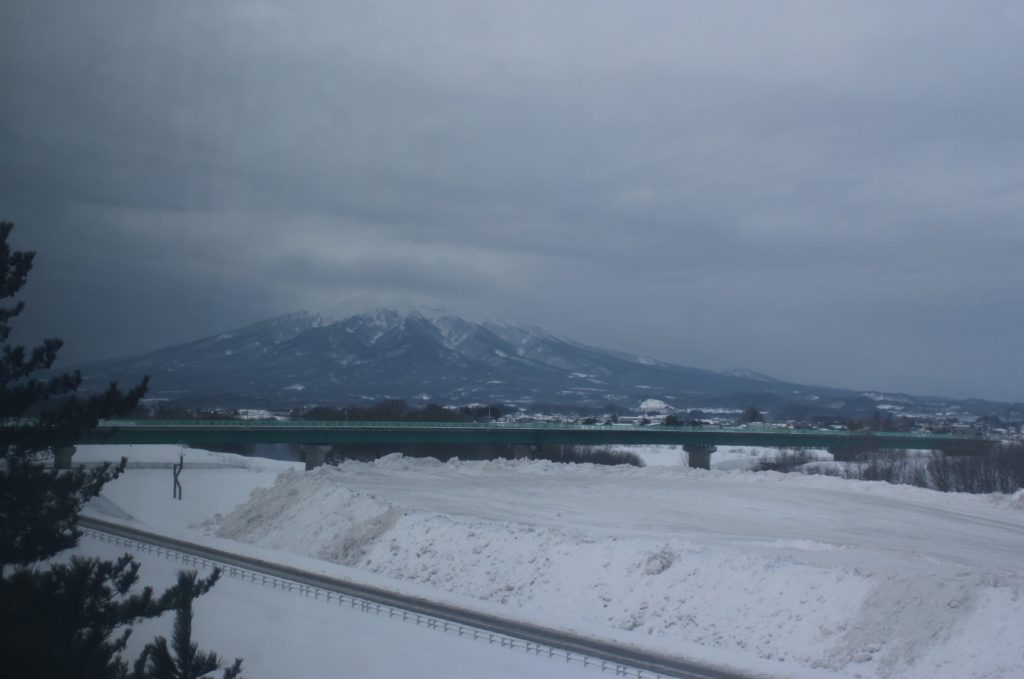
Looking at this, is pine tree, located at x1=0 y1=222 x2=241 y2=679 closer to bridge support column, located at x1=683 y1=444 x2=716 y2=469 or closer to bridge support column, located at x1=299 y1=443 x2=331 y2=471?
bridge support column, located at x1=299 y1=443 x2=331 y2=471

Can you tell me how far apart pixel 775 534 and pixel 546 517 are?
8537 mm

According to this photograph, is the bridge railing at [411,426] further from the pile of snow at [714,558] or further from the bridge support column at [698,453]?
the pile of snow at [714,558]

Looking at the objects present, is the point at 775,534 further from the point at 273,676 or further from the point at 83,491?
the point at 83,491

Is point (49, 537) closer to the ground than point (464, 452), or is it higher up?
higher up

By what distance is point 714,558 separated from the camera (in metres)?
23.5

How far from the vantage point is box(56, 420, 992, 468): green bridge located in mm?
65875

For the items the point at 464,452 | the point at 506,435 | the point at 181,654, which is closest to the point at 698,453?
the point at 506,435

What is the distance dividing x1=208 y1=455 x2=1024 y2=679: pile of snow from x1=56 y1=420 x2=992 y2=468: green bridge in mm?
22839

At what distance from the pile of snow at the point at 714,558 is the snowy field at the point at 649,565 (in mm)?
63

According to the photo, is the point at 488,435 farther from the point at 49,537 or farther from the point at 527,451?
the point at 49,537

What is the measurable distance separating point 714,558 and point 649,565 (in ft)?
5.56

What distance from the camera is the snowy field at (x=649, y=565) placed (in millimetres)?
17797

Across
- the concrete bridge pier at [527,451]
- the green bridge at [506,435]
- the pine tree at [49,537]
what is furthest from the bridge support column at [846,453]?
the pine tree at [49,537]

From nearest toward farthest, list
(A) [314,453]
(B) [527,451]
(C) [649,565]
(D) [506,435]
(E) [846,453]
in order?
(C) [649,565]
(A) [314,453]
(D) [506,435]
(B) [527,451]
(E) [846,453]
